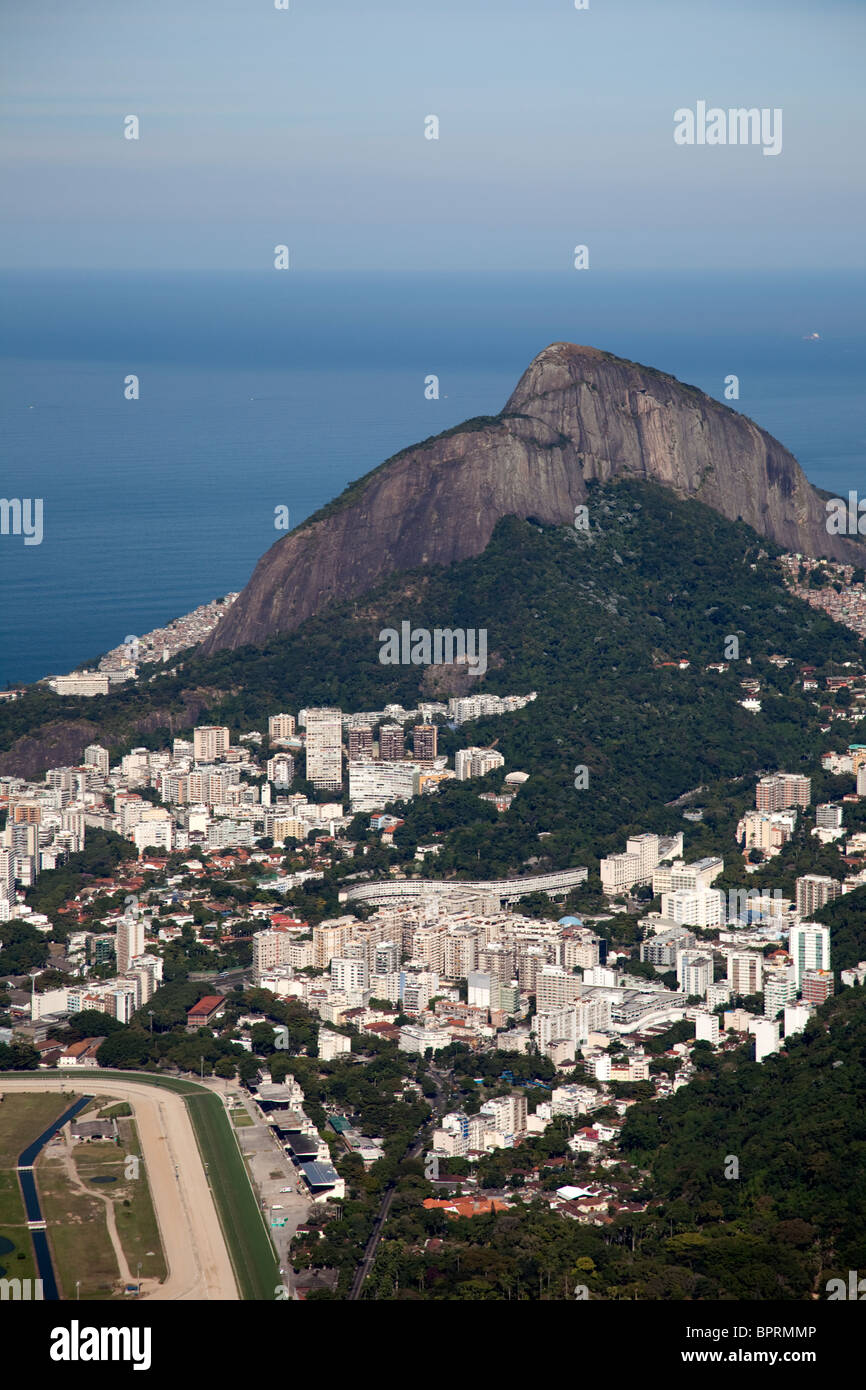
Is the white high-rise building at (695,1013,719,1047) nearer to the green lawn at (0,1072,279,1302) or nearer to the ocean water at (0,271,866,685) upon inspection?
the green lawn at (0,1072,279,1302)

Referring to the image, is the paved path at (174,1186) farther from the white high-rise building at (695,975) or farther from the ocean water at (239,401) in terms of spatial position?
the ocean water at (239,401)

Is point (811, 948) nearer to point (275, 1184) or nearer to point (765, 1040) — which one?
point (765, 1040)

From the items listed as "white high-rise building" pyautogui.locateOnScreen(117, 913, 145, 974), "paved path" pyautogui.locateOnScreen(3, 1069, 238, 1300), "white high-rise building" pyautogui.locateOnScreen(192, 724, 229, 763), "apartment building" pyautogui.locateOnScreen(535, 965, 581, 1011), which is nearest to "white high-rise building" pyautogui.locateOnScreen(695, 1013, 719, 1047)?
"apartment building" pyautogui.locateOnScreen(535, 965, 581, 1011)

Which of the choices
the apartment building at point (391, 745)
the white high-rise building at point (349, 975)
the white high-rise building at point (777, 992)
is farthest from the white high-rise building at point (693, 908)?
the apartment building at point (391, 745)

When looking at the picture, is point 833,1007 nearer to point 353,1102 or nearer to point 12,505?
point 353,1102

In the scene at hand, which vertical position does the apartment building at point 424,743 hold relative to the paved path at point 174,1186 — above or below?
above

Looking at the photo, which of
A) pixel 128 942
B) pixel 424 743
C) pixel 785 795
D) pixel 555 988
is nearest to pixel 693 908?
pixel 555 988
